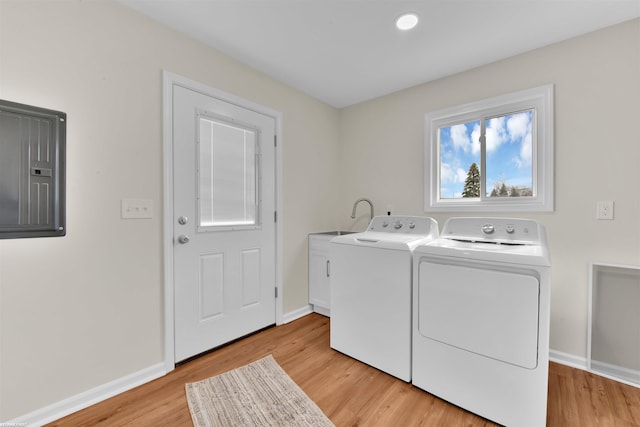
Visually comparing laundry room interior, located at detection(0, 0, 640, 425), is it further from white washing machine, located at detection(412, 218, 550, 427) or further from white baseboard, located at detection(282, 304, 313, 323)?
white baseboard, located at detection(282, 304, 313, 323)

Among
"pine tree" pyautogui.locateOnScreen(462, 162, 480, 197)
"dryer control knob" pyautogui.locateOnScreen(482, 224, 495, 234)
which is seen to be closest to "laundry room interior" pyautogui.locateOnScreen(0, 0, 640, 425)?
"pine tree" pyautogui.locateOnScreen(462, 162, 480, 197)

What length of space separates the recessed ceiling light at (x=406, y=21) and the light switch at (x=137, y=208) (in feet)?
6.55

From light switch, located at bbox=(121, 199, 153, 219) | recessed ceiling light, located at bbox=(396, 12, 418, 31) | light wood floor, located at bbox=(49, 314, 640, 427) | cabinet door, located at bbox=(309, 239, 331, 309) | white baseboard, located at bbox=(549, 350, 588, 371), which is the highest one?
recessed ceiling light, located at bbox=(396, 12, 418, 31)

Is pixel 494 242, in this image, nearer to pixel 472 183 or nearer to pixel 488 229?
pixel 488 229

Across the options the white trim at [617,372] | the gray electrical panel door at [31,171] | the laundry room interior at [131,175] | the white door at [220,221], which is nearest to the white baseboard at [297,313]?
the white door at [220,221]

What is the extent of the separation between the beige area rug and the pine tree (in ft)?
6.95

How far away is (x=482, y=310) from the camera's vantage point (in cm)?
140

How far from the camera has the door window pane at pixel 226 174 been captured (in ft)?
6.57

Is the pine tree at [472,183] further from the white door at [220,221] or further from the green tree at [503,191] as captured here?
Answer: the white door at [220,221]

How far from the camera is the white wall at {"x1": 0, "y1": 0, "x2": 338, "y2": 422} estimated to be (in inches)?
50.6

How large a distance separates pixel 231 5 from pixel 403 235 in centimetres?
191

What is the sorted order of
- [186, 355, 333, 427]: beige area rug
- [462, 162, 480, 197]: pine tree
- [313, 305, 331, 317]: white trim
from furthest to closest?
[313, 305, 331, 317]: white trim
[462, 162, 480, 197]: pine tree
[186, 355, 333, 427]: beige area rug

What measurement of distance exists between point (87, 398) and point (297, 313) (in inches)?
64.3

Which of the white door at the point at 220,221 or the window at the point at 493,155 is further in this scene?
the window at the point at 493,155
